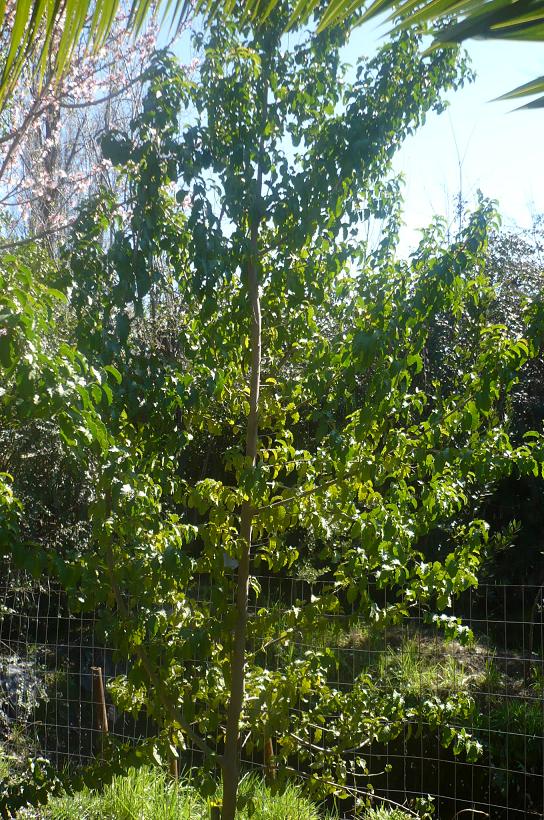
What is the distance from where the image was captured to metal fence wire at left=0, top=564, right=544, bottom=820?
5020 mm

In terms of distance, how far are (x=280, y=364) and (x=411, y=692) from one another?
2.33 meters

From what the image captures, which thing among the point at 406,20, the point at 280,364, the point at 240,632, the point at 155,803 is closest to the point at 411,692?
the point at 155,803

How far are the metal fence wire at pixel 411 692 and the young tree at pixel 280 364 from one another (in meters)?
0.89

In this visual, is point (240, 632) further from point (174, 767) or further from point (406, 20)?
point (406, 20)

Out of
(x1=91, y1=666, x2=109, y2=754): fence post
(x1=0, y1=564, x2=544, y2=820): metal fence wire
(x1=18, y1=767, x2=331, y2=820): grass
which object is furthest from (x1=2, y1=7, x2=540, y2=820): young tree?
(x1=91, y1=666, x2=109, y2=754): fence post

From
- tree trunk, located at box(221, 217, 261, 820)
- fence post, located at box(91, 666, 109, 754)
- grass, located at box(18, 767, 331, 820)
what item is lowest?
grass, located at box(18, 767, 331, 820)

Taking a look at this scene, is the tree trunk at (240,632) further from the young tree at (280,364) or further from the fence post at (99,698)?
the fence post at (99,698)

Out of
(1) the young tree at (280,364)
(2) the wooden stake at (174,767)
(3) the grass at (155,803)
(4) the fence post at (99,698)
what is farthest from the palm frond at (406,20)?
(4) the fence post at (99,698)

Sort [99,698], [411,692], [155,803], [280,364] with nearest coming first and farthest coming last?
1. [280,364]
2. [155,803]
3. [411,692]
4. [99,698]

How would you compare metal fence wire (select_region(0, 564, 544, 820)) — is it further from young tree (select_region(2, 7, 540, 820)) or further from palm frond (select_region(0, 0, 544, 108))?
palm frond (select_region(0, 0, 544, 108))

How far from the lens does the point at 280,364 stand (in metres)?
3.79

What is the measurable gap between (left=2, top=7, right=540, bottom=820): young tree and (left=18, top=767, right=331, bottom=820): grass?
116cm

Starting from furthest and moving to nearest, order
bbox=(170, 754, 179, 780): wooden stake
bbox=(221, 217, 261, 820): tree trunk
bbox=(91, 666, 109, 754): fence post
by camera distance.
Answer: bbox=(91, 666, 109, 754): fence post
bbox=(170, 754, 179, 780): wooden stake
bbox=(221, 217, 261, 820): tree trunk

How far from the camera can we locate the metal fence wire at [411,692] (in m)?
5.02
